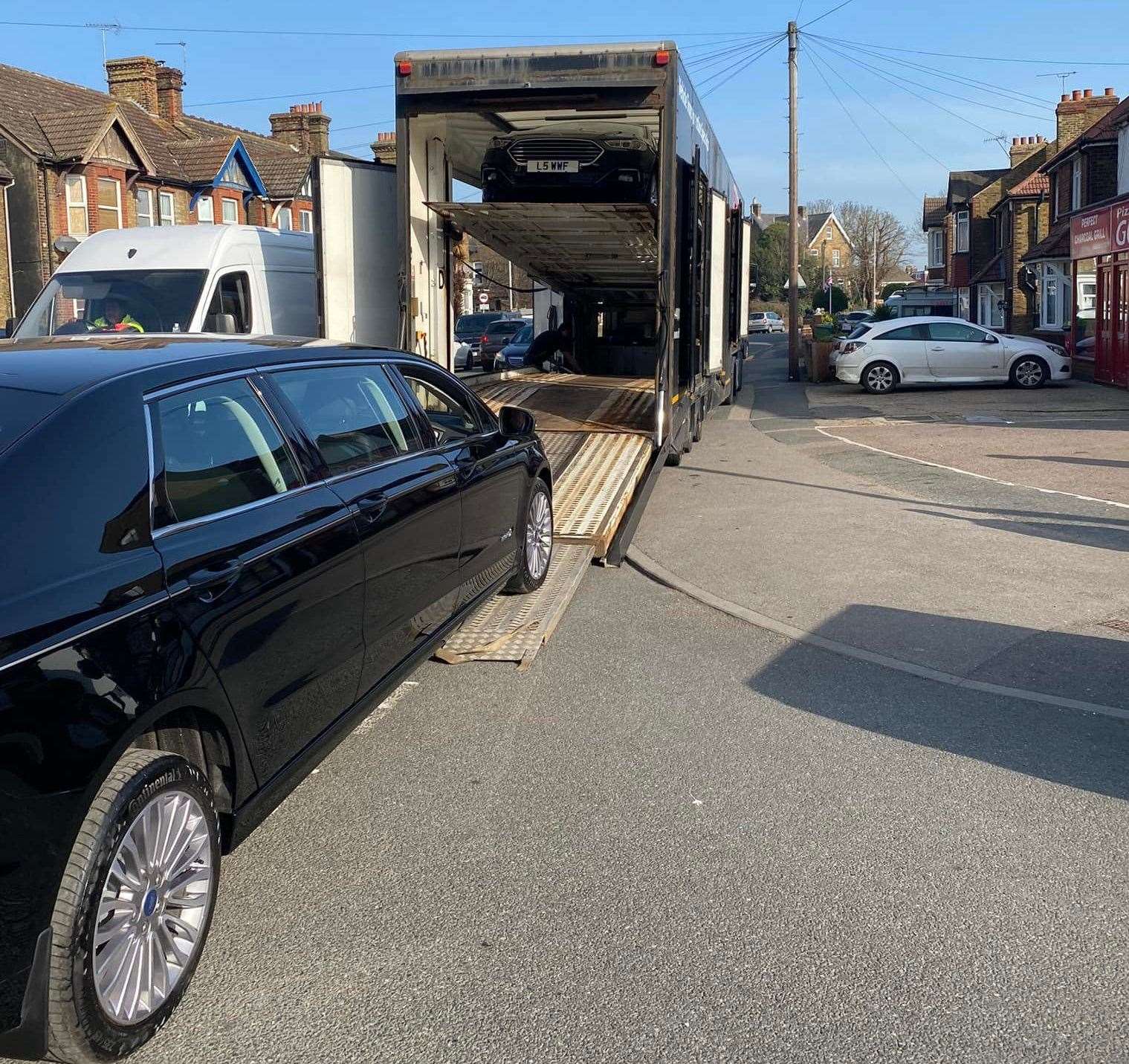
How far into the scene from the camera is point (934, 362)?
2491 cm

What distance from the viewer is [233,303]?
1177cm

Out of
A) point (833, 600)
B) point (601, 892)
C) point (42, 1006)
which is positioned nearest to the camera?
point (42, 1006)

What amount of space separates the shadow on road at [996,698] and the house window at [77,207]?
31704 millimetres

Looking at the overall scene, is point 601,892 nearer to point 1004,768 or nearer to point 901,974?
point 901,974

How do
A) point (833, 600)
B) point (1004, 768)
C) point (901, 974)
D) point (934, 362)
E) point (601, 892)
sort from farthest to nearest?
point (934, 362) < point (833, 600) < point (1004, 768) < point (601, 892) < point (901, 974)

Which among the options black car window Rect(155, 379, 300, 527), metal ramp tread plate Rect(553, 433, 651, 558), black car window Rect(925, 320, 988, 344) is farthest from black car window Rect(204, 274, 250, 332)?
black car window Rect(925, 320, 988, 344)

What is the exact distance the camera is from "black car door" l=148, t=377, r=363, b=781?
3461 mm

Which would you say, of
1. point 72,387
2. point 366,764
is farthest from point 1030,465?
point 72,387

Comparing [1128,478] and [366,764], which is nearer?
[366,764]

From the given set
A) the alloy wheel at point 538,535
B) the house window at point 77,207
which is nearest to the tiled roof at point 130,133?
the house window at point 77,207

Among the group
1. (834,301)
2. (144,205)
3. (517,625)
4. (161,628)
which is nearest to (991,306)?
(834,301)

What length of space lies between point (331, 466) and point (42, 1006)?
2234 millimetres

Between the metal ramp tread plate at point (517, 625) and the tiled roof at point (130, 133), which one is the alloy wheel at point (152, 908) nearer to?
the metal ramp tread plate at point (517, 625)

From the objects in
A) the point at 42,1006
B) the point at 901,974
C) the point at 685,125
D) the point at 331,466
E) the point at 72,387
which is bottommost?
the point at 901,974
